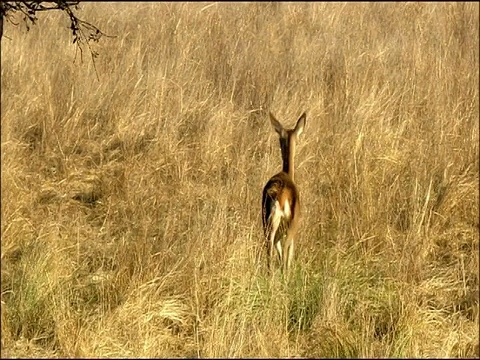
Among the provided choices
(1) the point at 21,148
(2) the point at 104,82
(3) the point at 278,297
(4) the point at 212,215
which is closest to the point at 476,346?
(3) the point at 278,297

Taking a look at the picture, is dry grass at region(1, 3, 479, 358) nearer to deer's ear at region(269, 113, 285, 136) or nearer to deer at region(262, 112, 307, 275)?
deer at region(262, 112, 307, 275)

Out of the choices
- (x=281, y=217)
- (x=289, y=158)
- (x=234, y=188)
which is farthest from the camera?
(x=234, y=188)

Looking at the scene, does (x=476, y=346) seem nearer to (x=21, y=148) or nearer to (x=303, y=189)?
(x=303, y=189)

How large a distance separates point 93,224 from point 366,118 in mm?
2262

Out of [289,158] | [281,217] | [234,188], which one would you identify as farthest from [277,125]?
[281,217]

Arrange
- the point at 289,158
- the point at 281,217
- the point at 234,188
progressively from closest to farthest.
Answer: the point at 281,217 → the point at 289,158 → the point at 234,188

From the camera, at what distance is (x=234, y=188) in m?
5.17

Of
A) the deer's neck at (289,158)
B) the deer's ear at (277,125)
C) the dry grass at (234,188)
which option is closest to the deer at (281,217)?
the dry grass at (234,188)

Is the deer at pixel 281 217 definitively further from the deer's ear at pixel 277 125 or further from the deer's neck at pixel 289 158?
the deer's ear at pixel 277 125

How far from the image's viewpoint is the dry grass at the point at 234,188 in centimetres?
389

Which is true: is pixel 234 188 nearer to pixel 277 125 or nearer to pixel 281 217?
pixel 277 125

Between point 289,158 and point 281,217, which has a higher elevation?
point 289,158

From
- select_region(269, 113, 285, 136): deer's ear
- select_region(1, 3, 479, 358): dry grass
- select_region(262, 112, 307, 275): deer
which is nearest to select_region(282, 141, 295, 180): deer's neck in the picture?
select_region(269, 113, 285, 136): deer's ear

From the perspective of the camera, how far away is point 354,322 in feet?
13.0
